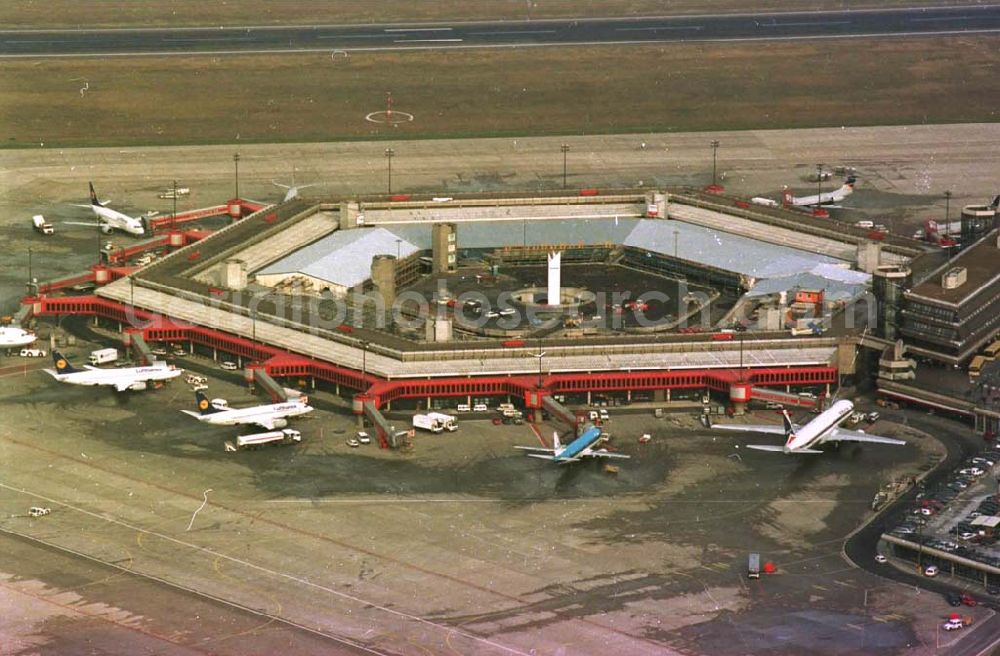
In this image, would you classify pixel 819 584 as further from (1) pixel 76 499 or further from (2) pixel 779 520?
(1) pixel 76 499

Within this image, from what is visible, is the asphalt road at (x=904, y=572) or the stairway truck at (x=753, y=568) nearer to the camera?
the asphalt road at (x=904, y=572)

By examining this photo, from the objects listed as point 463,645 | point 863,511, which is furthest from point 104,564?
point 863,511

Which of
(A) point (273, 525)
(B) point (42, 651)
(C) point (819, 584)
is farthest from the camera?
(A) point (273, 525)

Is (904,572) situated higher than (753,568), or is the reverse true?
(753,568)

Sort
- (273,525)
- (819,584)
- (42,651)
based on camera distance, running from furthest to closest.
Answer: (273,525)
(819,584)
(42,651)

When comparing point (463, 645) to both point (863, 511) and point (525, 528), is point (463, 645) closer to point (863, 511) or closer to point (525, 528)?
point (525, 528)

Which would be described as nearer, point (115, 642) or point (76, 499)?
point (115, 642)

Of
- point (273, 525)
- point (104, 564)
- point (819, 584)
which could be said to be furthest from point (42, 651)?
point (819, 584)

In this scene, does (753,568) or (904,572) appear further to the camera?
(904,572)

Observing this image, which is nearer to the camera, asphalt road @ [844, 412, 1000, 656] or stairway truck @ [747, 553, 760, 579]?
asphalt road @ [844, 412, 1000, 656]
